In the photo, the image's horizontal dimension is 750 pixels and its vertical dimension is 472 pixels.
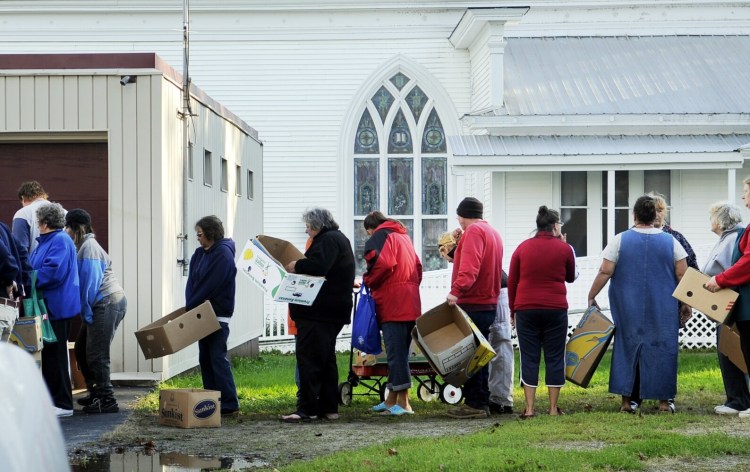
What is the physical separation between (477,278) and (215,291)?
233 centimetres

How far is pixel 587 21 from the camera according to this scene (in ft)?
86.3

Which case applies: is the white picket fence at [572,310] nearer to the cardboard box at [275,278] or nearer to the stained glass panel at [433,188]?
the stained glass panel at [433,188]

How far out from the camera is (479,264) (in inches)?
416

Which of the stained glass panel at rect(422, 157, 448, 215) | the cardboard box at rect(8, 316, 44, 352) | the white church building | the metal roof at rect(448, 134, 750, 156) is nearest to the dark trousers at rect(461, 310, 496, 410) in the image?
the cardboard box at rect(8, 316, 44, 352)

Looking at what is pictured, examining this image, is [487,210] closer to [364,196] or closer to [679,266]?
[364,196]

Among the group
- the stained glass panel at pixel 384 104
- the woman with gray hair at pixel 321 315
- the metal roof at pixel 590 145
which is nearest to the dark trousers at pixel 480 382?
the woman with gray hair at pixel 321 315

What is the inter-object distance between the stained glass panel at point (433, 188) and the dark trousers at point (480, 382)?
1475 cm

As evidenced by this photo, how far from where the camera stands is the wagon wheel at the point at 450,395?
11.9 metres

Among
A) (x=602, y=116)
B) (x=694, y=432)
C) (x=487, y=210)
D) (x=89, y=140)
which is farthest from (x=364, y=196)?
(x=694, y=432)

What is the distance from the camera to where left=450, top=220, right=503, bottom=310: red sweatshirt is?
415 inches

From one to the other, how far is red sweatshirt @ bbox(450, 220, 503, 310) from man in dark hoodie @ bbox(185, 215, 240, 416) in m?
2.03

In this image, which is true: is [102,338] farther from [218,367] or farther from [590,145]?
[590,145]

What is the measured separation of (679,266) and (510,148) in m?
11.6

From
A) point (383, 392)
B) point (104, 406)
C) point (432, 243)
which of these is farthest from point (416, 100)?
point (104, 406)
